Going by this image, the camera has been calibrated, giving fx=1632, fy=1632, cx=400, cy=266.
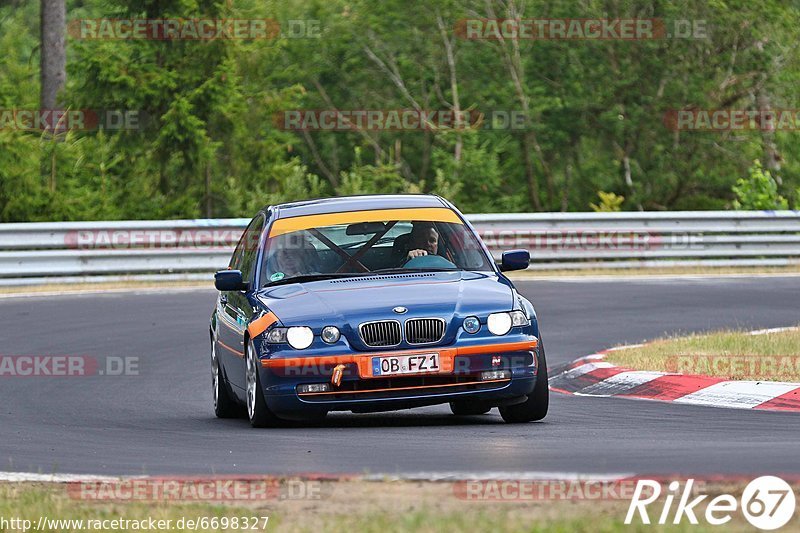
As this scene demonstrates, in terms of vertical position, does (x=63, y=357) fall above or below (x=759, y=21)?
below

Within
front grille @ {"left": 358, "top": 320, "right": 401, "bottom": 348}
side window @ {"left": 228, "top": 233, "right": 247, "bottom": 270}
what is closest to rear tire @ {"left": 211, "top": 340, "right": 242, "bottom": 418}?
side window @ {"left": 228, "top": 233, "right": 247, "bottom": 270}

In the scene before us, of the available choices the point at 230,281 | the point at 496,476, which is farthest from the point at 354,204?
the point at 496,476

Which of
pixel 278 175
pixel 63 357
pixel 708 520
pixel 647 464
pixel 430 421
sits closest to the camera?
pixel 708 520

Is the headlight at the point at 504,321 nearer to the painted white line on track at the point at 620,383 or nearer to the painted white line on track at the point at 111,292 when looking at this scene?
the painted white line on track at the point at 620,383

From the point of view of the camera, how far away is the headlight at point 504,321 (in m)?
9.60

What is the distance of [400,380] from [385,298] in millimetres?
537

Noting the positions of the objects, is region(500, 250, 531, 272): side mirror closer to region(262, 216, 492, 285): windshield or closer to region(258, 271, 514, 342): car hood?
region(262, 216, 492, 285): windshield

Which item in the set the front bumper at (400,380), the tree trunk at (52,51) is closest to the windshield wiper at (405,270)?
the front bumper at (400,380)

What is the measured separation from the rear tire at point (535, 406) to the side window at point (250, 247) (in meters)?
1.99

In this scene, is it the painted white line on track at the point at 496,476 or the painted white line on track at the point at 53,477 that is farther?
the painted white line on track at the point at 53,477

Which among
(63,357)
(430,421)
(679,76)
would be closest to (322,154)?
(679,76)

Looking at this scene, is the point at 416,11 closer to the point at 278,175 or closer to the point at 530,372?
the point at 278,175

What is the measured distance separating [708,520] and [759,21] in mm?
34087

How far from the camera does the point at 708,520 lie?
224 inches
